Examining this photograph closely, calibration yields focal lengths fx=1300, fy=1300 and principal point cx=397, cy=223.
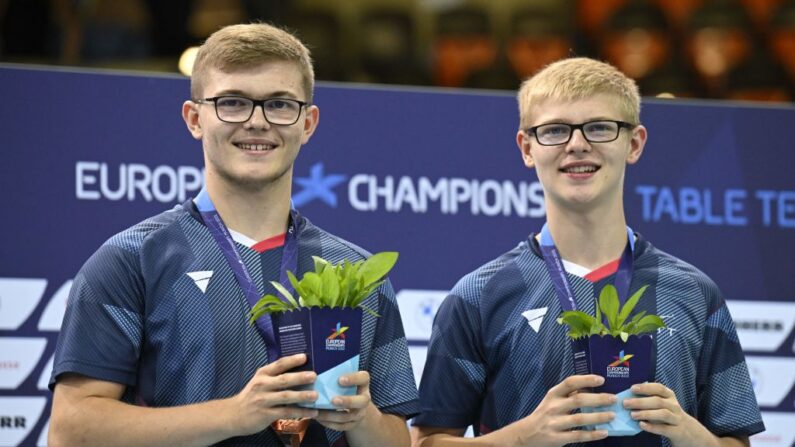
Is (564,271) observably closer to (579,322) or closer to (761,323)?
(579,322)

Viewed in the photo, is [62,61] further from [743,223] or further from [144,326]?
[743,223]

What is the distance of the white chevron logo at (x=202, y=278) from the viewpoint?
3.17 m

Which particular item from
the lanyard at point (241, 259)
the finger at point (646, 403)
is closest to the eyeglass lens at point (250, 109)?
the lanyard at point (241, 259)

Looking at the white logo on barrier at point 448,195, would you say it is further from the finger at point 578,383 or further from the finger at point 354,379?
the finger at point 354,379

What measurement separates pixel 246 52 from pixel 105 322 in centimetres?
75

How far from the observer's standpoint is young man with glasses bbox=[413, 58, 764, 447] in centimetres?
344

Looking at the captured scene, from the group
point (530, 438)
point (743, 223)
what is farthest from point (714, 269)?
point (530, 438)

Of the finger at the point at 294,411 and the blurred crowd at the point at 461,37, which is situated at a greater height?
the blurred crowd at the point at 461,37

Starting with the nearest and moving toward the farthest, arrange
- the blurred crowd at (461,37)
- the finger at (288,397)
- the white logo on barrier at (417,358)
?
the finger at (288,397) → the white logo on barrier at (417,358) → the blurred crowd at (461,37)

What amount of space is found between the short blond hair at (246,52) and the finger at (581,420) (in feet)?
3.36

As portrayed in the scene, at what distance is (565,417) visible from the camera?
3074 mm

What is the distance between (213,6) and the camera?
17.5ft

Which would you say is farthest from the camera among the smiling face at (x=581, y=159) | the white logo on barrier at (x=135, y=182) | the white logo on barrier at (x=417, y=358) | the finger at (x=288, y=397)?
the white logo on barrier at (x=417, y=358)

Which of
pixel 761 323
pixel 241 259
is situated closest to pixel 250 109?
pixel 241 259
